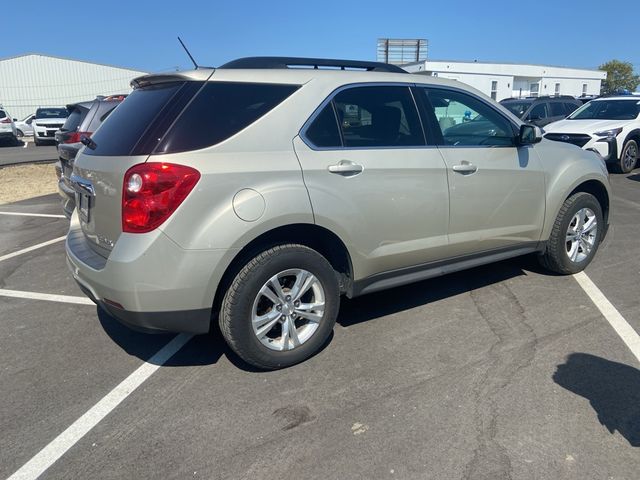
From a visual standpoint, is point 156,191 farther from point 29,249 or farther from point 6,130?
point 6,130

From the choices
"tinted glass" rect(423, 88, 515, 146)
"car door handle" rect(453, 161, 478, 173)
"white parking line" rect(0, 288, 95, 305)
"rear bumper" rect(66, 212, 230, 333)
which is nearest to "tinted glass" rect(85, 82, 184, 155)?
"rear bumper" rect(66, 212, 230, 333)

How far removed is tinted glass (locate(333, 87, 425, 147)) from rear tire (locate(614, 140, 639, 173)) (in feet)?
31.6

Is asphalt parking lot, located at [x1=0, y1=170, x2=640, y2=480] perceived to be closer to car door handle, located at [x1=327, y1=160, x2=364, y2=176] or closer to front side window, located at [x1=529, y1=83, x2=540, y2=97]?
car door handle, located at [x1=327, y1=160, x2=364, y2=176]

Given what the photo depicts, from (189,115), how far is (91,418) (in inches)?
71.0

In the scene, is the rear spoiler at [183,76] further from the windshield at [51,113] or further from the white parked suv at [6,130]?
the windshield at [51,113]

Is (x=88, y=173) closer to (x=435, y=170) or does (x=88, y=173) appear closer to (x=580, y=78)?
(x=435, y=170)

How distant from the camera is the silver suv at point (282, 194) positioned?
288 cm

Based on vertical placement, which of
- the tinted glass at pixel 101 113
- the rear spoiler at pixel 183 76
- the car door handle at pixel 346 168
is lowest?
the car door handle at pixel 346 168

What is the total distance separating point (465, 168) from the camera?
13.0 feet

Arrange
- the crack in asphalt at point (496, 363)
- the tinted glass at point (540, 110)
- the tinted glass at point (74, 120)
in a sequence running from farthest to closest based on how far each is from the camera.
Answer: the tinted glass at point (540, 110)
the tinted glass at point (74, 120)
the crack in asphalt at point (496, 363)

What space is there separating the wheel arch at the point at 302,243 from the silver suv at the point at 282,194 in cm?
1

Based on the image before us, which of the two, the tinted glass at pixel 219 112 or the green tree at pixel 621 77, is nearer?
the tinted glass at pixel 219 112

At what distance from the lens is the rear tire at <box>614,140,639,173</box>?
37.5ft

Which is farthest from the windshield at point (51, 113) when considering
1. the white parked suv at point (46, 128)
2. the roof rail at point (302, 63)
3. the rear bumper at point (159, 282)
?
the rear bumper at point (159, 282)
